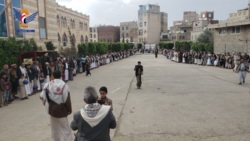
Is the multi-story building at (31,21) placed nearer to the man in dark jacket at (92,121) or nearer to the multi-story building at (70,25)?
the man in dark jacket at (92,121)

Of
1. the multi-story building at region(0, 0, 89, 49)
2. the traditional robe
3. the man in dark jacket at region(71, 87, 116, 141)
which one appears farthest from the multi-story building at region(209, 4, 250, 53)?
the man in dark jacket at region(71, 87, 116, 141)

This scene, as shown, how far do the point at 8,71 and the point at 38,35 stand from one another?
405 inches

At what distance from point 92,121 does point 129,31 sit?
303ft

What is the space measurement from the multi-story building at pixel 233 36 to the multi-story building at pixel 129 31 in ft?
196

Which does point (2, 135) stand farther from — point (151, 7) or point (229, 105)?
point (151, 7)

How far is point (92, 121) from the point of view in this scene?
307cm

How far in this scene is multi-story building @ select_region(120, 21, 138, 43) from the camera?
9319 cm

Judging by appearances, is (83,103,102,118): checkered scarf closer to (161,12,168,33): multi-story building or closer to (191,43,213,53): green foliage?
(191,43,213,53): green foliage

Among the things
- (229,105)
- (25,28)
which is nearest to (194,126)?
(229,105)

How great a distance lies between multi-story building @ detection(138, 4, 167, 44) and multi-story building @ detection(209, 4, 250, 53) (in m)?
54.1

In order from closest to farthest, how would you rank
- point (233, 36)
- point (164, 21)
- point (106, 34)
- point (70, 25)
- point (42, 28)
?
point (42, 28)
point (233, 36)
point (70, 25)
point (106, 34)
point (164, 21)

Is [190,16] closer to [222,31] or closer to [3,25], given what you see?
[222,31]

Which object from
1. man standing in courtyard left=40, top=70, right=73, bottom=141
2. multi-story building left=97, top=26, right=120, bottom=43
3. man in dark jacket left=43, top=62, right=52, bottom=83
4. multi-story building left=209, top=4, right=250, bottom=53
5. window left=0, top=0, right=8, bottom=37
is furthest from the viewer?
multi-story building left=97, top=26, right=120, bottom=43

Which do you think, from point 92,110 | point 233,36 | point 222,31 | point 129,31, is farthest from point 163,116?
point 129,31
